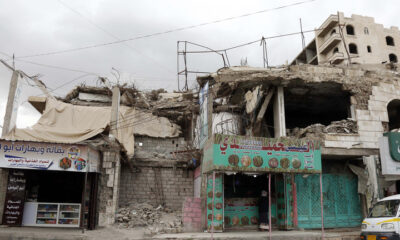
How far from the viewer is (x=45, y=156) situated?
1184cm

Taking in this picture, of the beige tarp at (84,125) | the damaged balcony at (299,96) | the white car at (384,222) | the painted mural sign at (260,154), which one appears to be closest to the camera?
the white car at (384,222)

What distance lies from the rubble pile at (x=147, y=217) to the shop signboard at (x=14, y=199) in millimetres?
3932

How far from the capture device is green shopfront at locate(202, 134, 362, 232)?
10.7 metres

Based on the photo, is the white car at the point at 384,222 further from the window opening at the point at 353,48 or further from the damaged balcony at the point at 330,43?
the window opening at the point at 353,48

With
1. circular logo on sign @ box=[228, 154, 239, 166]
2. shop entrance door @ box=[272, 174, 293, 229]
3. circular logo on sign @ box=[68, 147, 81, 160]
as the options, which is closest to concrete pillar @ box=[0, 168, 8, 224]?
circular logo on sign @ box=[68, 147, 81, 160]

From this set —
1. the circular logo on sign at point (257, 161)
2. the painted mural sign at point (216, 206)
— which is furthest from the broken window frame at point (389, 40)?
the painted mural sign at point (216, 206)

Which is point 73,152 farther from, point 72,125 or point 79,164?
point 72,125

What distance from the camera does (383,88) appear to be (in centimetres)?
1479

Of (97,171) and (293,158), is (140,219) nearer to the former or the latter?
(97,171)

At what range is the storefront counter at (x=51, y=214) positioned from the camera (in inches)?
482

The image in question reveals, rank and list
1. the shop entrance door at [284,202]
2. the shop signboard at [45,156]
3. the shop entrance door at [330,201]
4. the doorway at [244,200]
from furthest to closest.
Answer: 1. the shop entrance door at [330,201]
2. the doorway at [244,200]
3. the shop entrance door at [284,202]
4. the shop signboard at [45,156]

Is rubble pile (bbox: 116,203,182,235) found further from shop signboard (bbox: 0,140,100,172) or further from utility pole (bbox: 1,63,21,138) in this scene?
utility pole (bbox: 1,63,21,138)

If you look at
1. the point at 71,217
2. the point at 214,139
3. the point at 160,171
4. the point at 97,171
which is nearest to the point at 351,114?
the point at 214,139

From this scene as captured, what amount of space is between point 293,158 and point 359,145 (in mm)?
4456
